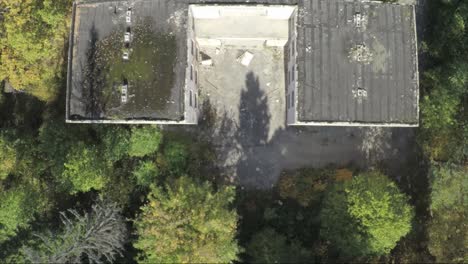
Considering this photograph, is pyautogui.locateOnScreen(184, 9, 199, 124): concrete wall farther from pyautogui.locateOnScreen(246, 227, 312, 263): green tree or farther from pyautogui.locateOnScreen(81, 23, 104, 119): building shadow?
pyautogui.locateOnScreen(246, 227, 312, 263): green tree

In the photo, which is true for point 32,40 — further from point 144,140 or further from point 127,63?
point 144,140

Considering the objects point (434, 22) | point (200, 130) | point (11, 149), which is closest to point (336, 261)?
point (200, 130)

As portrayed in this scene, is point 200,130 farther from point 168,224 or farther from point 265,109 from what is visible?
point 168,224

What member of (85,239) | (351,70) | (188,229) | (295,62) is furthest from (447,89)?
(85,239)

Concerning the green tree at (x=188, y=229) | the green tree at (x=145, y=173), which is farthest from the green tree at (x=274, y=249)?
the green tree at (x=145, y=173)

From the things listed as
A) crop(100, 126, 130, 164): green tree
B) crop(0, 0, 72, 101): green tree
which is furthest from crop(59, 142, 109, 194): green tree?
crop(0, 0, 72, 101): green tree

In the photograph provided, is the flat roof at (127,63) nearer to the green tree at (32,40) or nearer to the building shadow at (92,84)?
the building shadow at (92,84)
